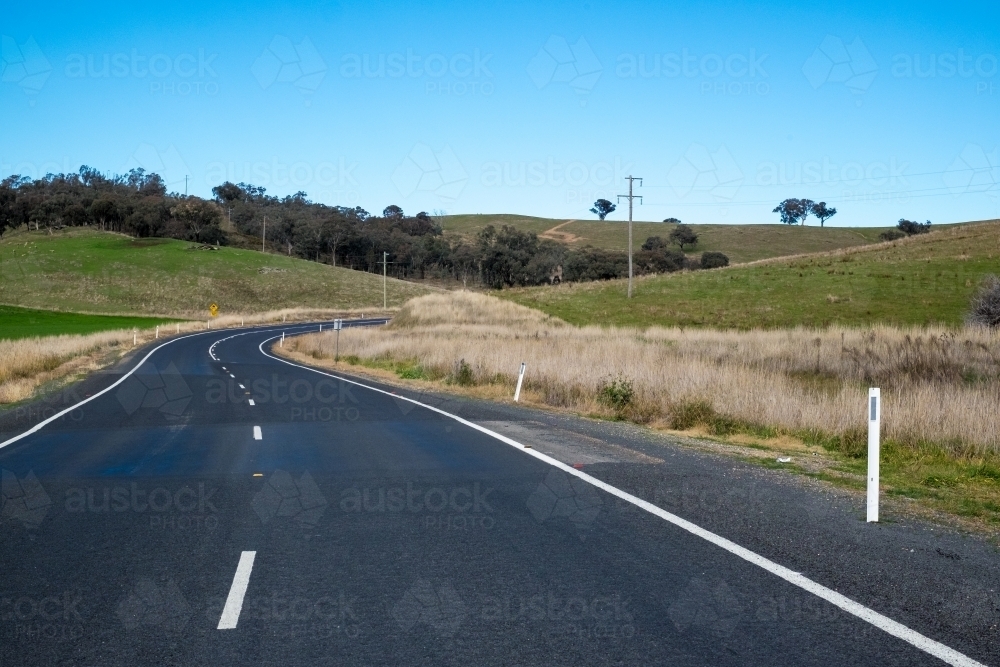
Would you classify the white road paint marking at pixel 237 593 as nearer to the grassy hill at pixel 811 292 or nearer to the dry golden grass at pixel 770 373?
the dry golden grass at pixel 770 373

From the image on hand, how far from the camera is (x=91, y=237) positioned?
14775cm

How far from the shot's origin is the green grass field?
67625 millimetres

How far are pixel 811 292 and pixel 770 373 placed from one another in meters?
38.1

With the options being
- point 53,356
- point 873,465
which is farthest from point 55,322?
point 873,465

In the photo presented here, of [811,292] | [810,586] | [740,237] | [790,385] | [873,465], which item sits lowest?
[810,586]

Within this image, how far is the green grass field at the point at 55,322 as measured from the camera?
67.6m

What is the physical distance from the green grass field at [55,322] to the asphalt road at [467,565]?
58668 mm

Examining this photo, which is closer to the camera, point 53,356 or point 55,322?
point 53,356

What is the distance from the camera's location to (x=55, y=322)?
7919cm

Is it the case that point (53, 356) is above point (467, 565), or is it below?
below

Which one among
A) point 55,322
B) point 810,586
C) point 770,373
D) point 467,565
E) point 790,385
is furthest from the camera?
point 55,322

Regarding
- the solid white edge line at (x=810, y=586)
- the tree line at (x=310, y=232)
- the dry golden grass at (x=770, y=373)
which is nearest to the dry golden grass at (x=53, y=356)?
the dry golden grass at (x=770, y=373)

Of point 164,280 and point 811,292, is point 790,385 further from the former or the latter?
point 164,280

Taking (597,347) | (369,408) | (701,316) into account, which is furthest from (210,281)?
(369,408)
